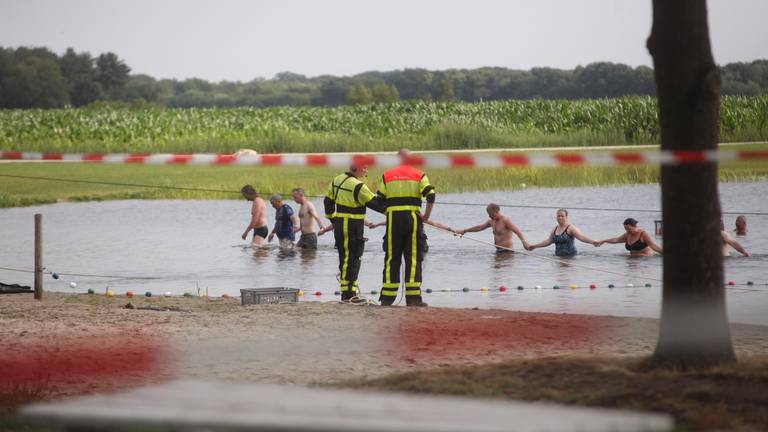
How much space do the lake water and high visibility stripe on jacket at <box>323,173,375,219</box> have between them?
2111mm

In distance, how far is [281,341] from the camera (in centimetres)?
1117

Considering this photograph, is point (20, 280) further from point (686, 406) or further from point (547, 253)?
point (686, 406)

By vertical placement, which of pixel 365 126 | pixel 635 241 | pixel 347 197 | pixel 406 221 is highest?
pixel 365 126

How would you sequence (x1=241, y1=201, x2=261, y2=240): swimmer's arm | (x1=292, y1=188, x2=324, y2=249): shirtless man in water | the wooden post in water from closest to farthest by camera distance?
the wooden post in water < (x1=292, y1=188, x2=324, y2=249): shirtless man in water < (x1=241, y1=201, x2=261, y2=240): swimmer's arm

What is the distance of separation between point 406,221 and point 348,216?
1.17 m

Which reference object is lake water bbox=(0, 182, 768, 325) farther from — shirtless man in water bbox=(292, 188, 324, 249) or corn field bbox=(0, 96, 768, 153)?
corn field bbox=(0, 96, 768, 153)

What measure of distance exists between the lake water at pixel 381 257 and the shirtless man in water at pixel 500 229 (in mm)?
278

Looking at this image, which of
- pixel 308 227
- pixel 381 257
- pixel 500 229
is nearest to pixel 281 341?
pixel 500 229

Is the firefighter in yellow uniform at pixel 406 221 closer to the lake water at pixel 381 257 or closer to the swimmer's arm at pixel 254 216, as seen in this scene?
the lake water at pixel 381 257

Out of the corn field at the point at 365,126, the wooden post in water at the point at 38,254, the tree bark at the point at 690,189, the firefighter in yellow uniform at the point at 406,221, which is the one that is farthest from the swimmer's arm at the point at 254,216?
the corn field at the point at 365,126

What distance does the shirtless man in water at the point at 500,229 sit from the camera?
21837 mm

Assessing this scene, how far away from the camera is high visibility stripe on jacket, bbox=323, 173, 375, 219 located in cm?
1480

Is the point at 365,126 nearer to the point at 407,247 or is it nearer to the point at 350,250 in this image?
the point at 350,250

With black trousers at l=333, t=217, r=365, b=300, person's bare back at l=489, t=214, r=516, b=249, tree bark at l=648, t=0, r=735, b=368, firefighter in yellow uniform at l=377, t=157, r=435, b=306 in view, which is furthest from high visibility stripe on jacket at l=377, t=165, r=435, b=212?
person's bare back at l=489, t=214, r=516, b=249
